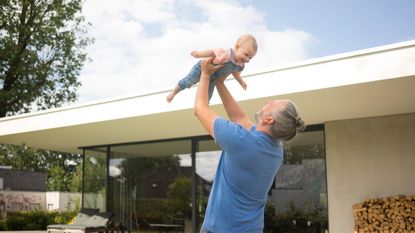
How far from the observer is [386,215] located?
6.89m

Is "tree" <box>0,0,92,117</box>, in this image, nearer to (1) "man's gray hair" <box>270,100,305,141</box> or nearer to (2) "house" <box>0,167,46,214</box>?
(2) "house" <box>0,167,46,214</box>

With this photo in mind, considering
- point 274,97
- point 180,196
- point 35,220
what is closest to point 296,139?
point 274,97

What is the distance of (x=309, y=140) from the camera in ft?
26.8

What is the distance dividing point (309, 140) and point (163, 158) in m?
3.09

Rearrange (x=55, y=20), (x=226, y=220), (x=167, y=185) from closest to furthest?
(x=226, y=220) < (x=167, y=185) < (x=55, y=20)

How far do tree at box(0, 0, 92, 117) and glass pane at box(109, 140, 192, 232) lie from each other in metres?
7.48

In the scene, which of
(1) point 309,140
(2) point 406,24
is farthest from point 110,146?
(2) point 406,24

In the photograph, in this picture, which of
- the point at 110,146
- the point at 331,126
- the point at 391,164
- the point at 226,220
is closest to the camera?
the point at 226,220

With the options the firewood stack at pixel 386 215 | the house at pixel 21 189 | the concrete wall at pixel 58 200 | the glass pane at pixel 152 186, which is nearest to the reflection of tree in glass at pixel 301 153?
the firewood stack at pixel 386 215

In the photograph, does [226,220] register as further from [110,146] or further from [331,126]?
[110,146]

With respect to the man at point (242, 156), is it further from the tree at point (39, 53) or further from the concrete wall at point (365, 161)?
the tree at point (39, 53)

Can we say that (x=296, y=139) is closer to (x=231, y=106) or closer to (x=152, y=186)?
(x=152, y=186)

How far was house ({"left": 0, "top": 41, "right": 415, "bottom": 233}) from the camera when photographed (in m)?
5.49

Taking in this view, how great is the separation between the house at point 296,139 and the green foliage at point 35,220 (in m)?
4.22
